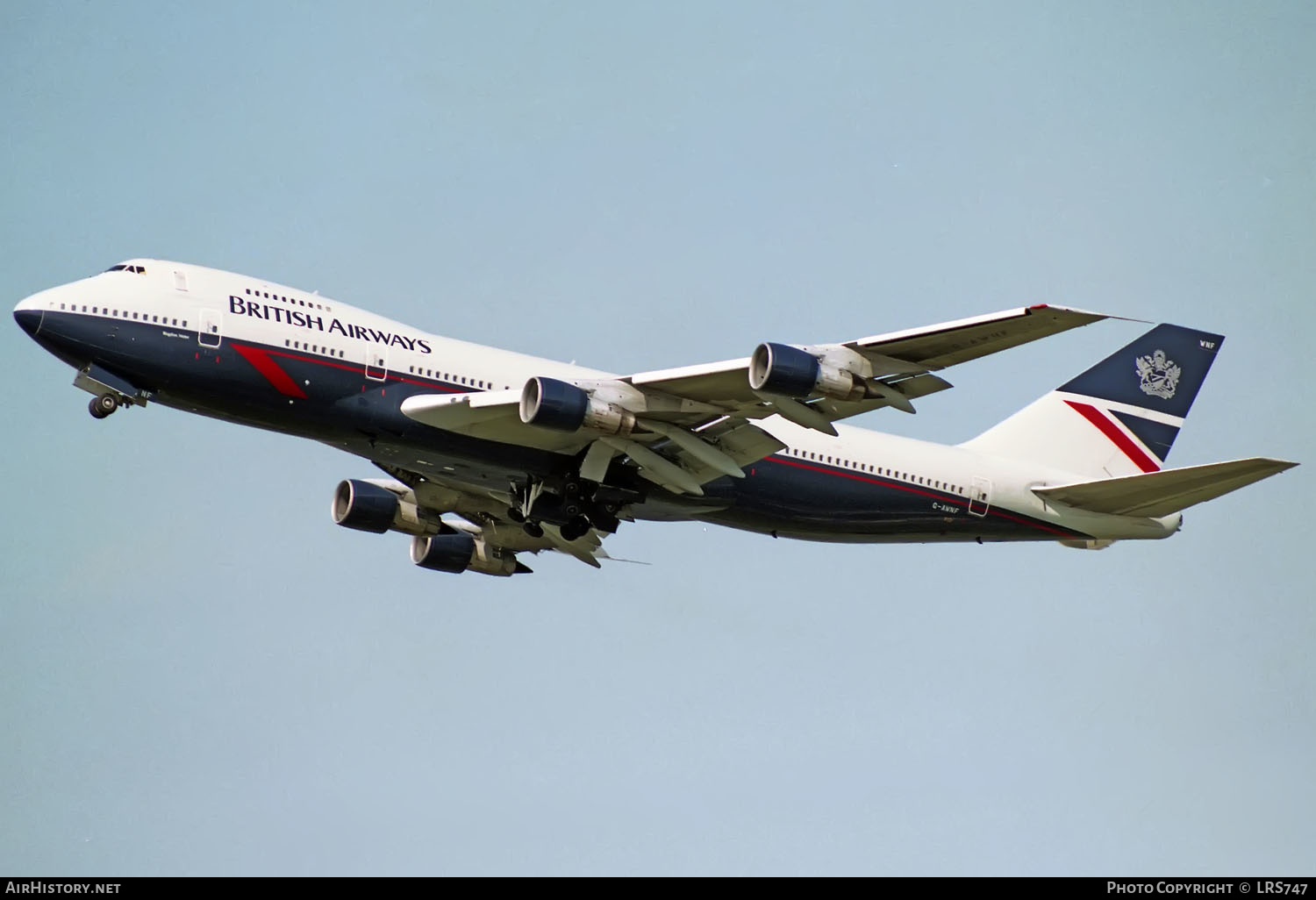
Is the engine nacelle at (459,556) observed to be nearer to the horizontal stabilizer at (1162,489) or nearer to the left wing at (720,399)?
the left wing at (720,399)

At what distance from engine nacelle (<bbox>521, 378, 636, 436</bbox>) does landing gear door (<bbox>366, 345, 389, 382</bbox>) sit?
3.27 metres

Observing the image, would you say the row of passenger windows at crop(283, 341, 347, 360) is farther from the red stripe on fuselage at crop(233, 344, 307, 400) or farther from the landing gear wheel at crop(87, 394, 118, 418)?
the landing gear wheel at crop(87, 394, 118, 418)

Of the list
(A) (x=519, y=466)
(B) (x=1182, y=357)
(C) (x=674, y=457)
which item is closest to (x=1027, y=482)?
(B) (x=1182, y=357)

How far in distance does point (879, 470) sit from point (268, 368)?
15.0m

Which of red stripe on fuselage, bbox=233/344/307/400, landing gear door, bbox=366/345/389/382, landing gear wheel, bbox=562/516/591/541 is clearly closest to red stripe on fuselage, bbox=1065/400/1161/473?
landing gear wheel, bbox=562/516/591/541

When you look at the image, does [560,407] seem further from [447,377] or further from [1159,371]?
[1159,371]

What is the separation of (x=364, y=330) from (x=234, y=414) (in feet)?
11.1

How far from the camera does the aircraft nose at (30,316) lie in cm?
3491

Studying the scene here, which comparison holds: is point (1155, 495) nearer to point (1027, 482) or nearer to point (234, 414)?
point (1027, 482)

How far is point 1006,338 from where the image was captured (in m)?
32.7

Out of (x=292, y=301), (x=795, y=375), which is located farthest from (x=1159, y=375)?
(x=292, y=301)

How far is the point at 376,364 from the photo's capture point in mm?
36531

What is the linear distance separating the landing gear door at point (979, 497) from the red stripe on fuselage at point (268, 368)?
1709 centimetres

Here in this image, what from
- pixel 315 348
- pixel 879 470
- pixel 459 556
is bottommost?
pixel 459 556
